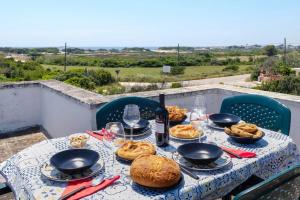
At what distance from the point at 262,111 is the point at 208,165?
3.39 feet

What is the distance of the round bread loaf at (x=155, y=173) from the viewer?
3.09 ft

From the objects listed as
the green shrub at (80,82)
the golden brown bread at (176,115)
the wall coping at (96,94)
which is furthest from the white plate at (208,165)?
the green shrub at (80,82)

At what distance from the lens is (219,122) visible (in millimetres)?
1643

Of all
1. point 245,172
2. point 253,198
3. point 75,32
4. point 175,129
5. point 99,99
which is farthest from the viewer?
point 75,32

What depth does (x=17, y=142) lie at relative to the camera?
2.95 metres

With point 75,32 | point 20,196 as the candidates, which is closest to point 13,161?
point 20,196

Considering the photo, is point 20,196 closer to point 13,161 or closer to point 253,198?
point 13,161

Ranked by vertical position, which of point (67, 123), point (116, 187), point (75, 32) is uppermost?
point (75, 32)

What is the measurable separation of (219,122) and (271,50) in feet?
A: 162

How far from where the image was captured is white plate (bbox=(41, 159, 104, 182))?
1020 millimetres

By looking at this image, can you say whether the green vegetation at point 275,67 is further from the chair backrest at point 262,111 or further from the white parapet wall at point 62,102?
the chair backrest at point 262,111

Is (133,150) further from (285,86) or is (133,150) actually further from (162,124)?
(285,86)

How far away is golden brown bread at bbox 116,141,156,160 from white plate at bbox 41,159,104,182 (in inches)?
4.0

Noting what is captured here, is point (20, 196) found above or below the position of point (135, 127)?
below
